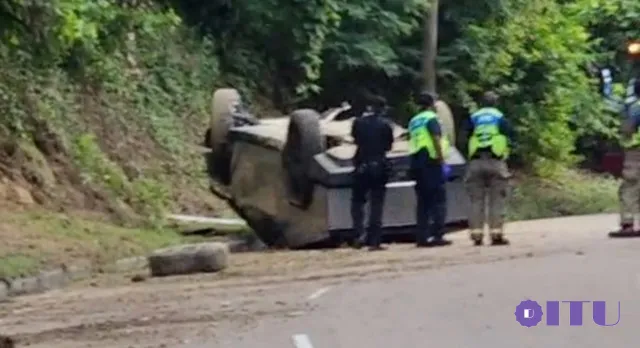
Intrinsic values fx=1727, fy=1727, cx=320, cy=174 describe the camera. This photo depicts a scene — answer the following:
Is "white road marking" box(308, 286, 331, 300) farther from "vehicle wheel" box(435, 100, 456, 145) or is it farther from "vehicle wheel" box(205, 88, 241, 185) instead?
"vehicle wheel" box(205, 88, 241, 185)

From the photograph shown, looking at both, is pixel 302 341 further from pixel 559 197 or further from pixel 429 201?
pixel 559 197

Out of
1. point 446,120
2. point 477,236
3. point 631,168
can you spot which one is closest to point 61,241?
point 477,236

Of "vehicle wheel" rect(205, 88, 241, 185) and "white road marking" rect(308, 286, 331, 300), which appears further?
"vehicle wheel" rect(205, 88, 241, 185)

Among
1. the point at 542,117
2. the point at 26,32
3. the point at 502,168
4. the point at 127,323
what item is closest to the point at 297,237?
the point at 502,168

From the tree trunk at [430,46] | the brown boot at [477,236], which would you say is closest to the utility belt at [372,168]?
the brown boot at [477,236]

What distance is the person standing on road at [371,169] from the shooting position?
2075 centimetres

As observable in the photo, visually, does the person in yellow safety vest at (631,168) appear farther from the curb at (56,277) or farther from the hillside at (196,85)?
the curb at (56,277)

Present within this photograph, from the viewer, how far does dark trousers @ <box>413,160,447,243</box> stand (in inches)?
816

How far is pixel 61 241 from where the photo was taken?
70.5 ft

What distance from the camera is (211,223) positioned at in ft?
89.6

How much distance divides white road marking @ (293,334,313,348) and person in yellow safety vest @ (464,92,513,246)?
8.34m

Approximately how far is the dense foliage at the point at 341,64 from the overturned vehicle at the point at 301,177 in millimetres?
1656

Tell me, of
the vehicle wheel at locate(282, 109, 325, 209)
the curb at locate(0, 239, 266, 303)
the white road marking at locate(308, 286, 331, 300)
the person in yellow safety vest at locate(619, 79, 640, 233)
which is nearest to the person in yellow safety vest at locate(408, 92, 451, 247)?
the vehicle wheel at locate(282, 109, 325, 209)

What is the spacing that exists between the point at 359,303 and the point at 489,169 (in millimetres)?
6573
